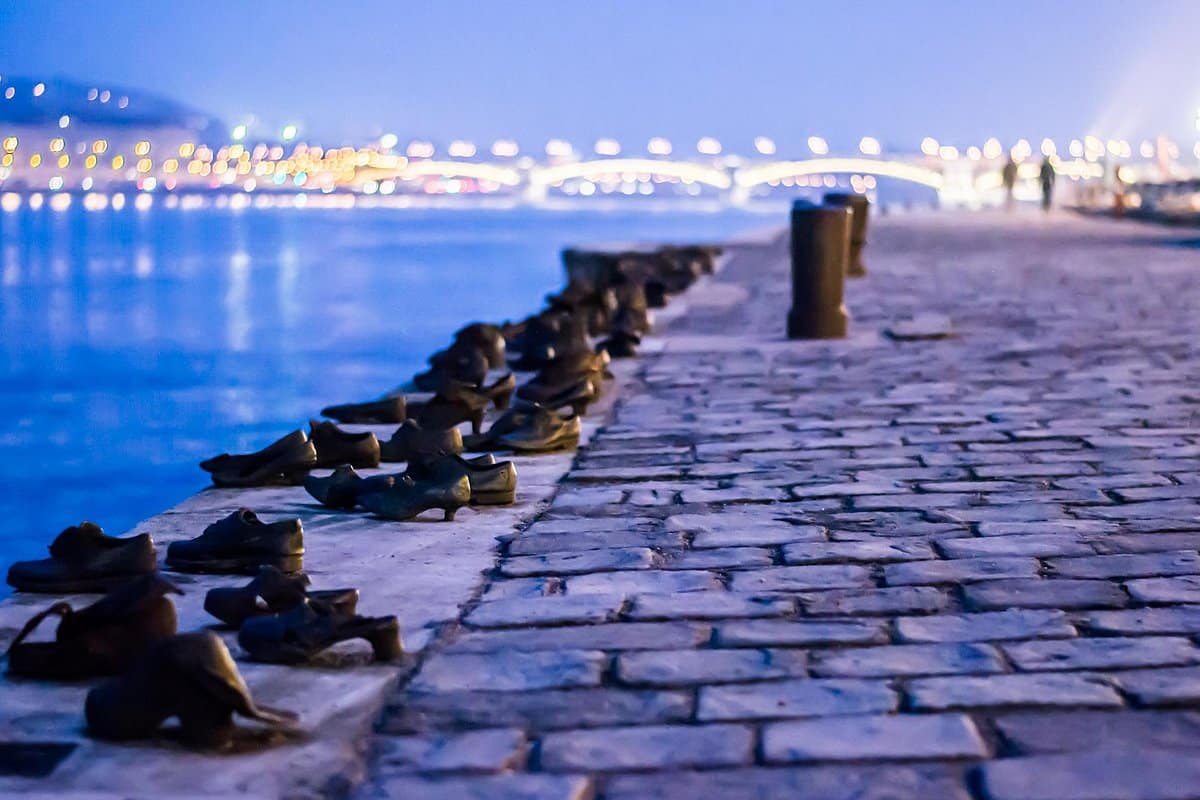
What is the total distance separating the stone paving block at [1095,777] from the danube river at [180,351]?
18.7 ft

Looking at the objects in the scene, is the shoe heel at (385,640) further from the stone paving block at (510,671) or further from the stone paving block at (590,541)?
the stone paving block at (590,541)

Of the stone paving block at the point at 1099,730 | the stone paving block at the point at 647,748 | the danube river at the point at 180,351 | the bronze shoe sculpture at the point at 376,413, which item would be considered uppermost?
the stone paving block at the point at 1099,730

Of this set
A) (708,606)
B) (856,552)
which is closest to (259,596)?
(708,606)

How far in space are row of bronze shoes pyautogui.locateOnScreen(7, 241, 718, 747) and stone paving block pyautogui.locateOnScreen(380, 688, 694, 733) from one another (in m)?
0.20

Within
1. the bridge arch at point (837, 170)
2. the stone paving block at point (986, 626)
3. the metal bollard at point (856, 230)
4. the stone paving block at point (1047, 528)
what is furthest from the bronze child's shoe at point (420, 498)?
the bridge arch at point (837, 170)

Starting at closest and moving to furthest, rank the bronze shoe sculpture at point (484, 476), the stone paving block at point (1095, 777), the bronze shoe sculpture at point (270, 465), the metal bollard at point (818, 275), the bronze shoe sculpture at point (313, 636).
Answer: the stone paving block at point (1095, 777), the bronze shoe sculpture at point (313, 636), the bronze shoe sculpture at point (484, 476), the bronze shoe sculpture at point (270, 465), the metal bollard at point (818, 275)

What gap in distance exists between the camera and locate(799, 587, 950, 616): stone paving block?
2936 millimetres

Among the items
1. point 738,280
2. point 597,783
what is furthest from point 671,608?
point 738,280

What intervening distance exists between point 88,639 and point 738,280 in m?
12.0

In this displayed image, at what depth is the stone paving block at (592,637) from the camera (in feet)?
9.00

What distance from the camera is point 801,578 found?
10.5 feet

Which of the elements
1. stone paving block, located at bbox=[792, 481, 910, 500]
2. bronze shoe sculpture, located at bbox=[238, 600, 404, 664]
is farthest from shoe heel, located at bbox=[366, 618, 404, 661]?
stone paving block, located at bbox=[792, 481, 910, 500]

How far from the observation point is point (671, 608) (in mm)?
2994

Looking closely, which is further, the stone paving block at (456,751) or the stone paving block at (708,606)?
the stone paving block at (708,606)
